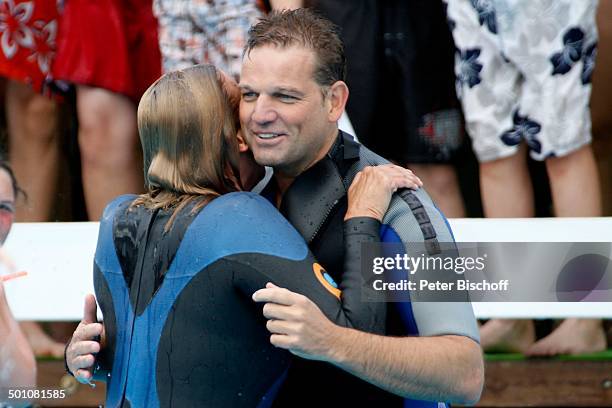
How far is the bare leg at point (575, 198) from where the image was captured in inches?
141

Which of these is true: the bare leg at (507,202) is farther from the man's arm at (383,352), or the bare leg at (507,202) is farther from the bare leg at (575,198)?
the man's arm at (383,352)

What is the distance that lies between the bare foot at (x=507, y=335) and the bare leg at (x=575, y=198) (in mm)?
71

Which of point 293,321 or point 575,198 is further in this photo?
point 575,198

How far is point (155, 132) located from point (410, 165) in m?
1.59

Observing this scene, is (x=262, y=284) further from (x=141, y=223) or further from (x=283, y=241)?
(x=141, y=223)

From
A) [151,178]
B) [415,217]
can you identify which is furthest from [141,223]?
[415,217]

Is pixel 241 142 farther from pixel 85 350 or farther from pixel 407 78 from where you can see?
pixel 407 78

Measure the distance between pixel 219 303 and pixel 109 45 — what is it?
1.92 meters

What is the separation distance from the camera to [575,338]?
11.8 feet

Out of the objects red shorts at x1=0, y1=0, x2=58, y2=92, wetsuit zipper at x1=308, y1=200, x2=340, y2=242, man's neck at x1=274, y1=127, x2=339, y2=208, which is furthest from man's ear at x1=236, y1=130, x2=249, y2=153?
red shorts at x1=0, y1=0, x2=58, y2=92

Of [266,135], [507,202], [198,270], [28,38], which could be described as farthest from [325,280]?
[28,38]

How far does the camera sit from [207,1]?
371cm

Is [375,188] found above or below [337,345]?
above

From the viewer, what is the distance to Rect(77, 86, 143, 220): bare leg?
3936mm
